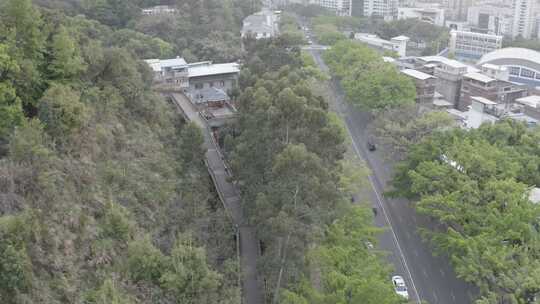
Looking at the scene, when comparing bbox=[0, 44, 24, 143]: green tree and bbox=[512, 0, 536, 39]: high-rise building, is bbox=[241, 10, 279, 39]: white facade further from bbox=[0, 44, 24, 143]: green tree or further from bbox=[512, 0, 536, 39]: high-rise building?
bbox=[512, 0, 536, 39]: high-rise building

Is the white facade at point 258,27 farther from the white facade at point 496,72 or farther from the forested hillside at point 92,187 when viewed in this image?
the forested hillside at point 92,187

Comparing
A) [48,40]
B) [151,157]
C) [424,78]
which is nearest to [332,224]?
[151,157]

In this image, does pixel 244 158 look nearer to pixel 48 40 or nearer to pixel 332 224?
pixel 332 224

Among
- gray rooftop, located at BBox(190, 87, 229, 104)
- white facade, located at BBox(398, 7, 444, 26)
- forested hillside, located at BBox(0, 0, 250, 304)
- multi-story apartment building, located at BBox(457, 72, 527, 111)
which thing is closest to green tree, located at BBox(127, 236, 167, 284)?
forested hillside, located at BBox(0, 0, 250, 304)

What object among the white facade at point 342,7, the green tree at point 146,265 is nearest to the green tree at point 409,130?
the green tree at point 146,265

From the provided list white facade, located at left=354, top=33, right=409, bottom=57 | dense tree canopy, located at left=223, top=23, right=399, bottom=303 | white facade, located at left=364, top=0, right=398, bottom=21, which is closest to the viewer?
dense tree canopy, located at left=223, top=23, right=399, bottom=303

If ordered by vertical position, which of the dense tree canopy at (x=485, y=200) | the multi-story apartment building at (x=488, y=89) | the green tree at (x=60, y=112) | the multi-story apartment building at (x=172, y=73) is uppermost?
the green tree at (x=60, y=112)
